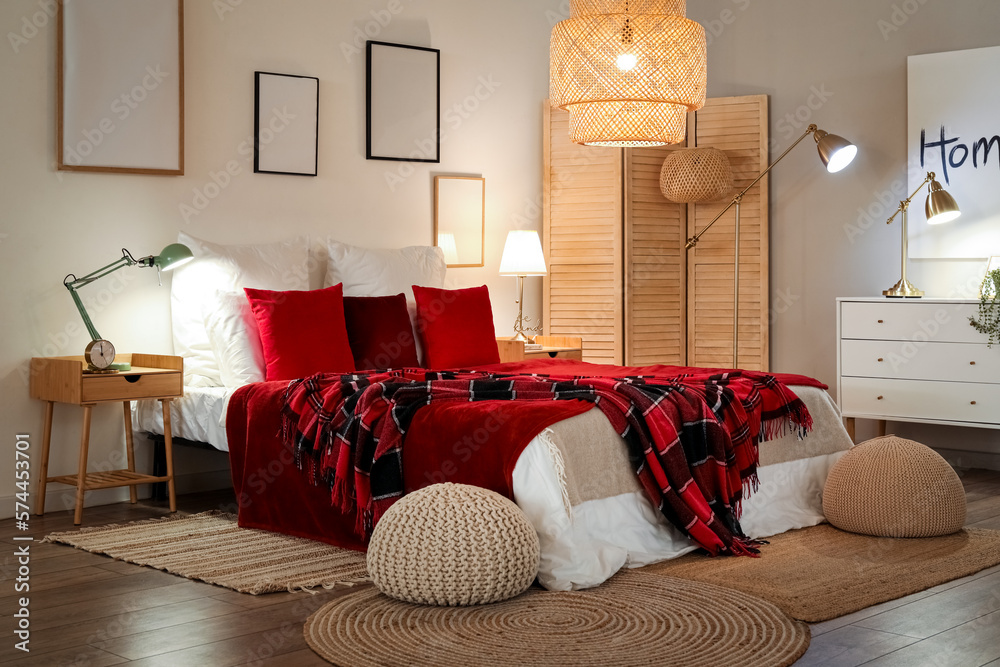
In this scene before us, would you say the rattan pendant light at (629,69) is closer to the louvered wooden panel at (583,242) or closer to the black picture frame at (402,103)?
the black picture frame at (402,103)

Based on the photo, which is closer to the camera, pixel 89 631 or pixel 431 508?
pixel 89 631

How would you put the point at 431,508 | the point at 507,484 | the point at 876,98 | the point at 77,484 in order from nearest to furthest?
1. the point at 431,508
2. the point at 507,484
3. the point at 77,484
4. the point at 876,98

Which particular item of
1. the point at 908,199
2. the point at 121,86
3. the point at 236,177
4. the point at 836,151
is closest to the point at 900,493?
the point at 836,151

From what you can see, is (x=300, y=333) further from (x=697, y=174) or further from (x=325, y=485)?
(x=697, y=174)

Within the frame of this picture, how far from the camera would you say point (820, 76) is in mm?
5633

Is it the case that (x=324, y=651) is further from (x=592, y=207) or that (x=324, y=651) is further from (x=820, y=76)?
(x=820, y=76)

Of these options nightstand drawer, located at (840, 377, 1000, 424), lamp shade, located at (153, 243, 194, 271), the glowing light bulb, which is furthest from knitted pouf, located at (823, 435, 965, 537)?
lamp shade, located at (153, 243, 194, 271)

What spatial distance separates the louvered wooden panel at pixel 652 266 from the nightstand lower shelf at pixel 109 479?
258cm

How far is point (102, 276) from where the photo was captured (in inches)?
166

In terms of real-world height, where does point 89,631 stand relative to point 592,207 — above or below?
below

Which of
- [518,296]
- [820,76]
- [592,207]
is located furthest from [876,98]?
[518,296]

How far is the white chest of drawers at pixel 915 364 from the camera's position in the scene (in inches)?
187

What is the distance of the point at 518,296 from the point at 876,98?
6.92 ft

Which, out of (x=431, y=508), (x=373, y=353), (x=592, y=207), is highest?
(x=592, y=207)
